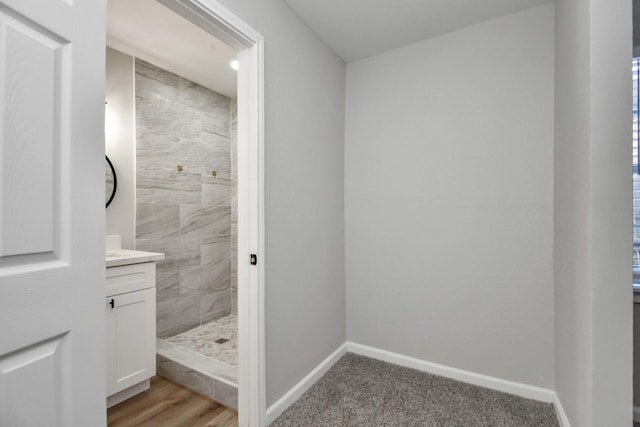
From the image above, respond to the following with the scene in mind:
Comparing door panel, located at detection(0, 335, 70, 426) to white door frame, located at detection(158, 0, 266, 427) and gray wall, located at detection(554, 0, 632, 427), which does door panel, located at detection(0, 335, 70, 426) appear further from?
gray wall, located at detection(554, 0, 632, 427)

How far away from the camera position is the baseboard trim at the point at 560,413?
63.1 inches

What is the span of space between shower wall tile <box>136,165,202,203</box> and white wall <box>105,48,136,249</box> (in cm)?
7

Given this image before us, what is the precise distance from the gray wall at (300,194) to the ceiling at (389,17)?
5.0 inches

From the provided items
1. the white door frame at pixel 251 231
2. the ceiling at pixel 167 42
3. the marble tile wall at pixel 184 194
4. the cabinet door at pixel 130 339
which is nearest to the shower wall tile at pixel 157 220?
the marble tile wall at pixel 184 194

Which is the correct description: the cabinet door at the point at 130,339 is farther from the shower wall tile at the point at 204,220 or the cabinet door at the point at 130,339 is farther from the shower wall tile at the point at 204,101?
the shower wall tile at the point at 204,101

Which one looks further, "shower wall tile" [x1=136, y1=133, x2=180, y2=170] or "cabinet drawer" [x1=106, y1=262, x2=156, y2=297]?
"shower wall tile" [x1=136, y1=133, x2=180, y2=170]

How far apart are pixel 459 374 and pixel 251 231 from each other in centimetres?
176

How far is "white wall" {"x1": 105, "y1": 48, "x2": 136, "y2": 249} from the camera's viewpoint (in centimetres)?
251

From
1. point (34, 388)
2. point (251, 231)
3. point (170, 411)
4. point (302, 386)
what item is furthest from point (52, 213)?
point (302, 386)

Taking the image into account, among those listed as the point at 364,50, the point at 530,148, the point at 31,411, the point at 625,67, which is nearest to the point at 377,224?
the point at 530,148

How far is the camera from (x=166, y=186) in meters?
2.77

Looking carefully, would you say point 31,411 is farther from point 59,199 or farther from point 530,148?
point 530,148

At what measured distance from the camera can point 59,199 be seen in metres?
0.83

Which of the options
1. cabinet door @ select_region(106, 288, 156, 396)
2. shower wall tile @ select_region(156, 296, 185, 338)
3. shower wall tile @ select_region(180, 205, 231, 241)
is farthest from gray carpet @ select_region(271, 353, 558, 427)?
shower wall tile @ select_region(180, 205, 231, 241)
